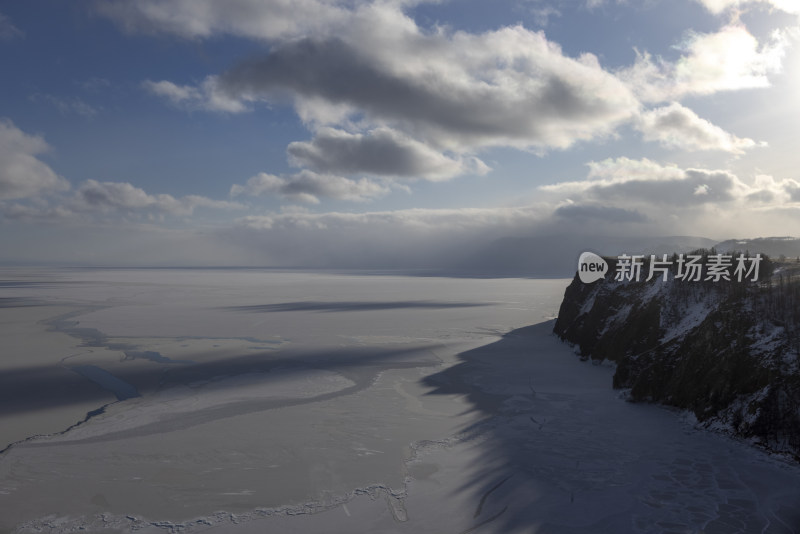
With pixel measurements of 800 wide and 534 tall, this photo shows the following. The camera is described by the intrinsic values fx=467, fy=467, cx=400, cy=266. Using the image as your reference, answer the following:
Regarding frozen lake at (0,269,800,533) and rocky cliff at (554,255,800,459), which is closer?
frozen lake at (0,269,800,533)

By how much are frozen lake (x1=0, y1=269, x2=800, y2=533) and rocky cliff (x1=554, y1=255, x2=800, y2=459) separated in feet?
2.42

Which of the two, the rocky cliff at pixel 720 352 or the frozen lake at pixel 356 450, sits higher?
the rocky cliff at pixel 720 352

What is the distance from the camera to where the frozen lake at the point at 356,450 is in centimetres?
815

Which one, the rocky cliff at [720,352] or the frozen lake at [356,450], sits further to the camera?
the rocky cliff at [720,352]

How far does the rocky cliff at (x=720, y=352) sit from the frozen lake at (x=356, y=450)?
737mm

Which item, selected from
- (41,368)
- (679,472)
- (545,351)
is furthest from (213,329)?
(679,472)

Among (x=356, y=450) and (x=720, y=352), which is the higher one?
(x=720, y=352)

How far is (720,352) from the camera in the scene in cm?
1315

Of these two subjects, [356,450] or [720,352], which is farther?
[720,352]

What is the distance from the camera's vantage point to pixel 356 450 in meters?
11.1

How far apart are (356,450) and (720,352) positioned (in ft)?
34.3

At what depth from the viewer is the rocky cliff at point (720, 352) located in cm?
1078

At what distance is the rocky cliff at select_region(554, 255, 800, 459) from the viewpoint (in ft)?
35.4

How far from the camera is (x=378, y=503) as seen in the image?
8.61 meters
